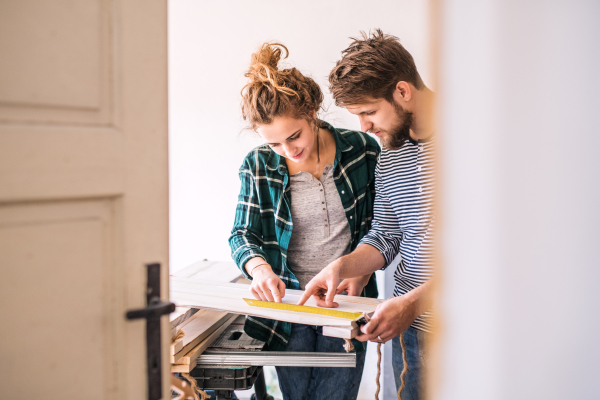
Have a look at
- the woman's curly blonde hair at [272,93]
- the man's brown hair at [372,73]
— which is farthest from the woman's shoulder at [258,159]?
the man's brown hair at [372,73]

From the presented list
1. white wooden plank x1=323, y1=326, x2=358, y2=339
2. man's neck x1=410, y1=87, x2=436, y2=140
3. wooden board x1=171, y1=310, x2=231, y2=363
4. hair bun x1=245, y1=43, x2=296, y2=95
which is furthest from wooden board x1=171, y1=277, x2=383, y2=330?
hair bun x1=245, y1=43, x2=296, y2=95

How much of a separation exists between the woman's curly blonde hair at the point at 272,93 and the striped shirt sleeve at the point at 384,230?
0.40m

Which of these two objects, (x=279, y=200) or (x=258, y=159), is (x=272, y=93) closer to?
(x=258, y=159)

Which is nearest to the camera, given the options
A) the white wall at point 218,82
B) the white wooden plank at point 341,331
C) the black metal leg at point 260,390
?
the white wooden plank at point 341,331

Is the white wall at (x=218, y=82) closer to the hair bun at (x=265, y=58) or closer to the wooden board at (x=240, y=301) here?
the hair bun at (x=265, y=58)

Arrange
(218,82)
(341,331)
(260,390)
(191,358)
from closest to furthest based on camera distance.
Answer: (341,331) → (191,358) → (260,390) → (218,82)

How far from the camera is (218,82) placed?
115 inches

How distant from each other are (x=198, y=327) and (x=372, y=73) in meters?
1.10
